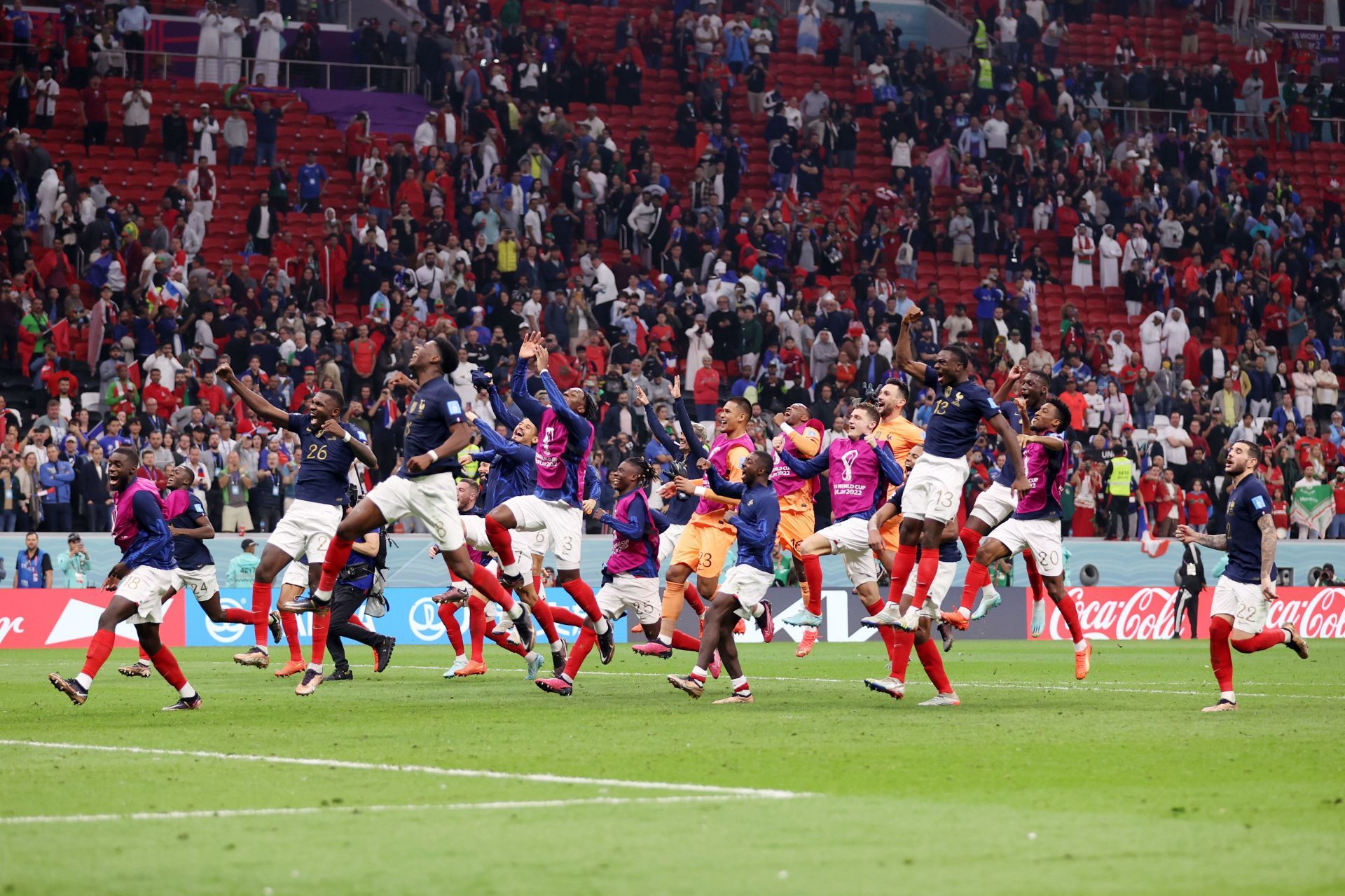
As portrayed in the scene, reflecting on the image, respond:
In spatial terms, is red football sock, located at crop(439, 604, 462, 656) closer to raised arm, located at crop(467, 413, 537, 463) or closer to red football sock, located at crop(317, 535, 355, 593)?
raised arm, located at crop(467, 413, 537, 463)

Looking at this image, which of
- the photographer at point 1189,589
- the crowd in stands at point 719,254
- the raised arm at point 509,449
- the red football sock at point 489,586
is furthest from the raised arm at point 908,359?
the photographer at point 1189,589

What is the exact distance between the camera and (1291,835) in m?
8.16

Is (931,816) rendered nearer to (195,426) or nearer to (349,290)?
(195,426)

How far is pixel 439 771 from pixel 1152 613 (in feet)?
79.8

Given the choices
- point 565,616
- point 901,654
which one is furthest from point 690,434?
point 901,654

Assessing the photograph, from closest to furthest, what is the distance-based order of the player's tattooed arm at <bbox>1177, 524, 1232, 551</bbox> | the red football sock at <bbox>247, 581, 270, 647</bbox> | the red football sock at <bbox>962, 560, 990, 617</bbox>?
the player's tattooed arm at <bbox>1177, 524, 1232, 551</bbox>
the red football sock at <bbox>962, 560, 990, 617</bbox>
the red football sock at <bbox>247, 581, 270, 647</bbox>

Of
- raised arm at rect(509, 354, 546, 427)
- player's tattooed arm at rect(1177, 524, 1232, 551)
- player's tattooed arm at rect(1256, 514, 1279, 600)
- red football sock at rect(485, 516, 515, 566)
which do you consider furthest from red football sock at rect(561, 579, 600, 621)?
player's tattooed arm at rect(1256, 514, 1279, 600)

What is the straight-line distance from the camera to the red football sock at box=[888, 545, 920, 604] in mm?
A: 14906

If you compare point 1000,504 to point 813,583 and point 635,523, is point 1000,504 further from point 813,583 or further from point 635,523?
point 635,523

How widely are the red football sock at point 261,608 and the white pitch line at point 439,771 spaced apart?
652 centimetres

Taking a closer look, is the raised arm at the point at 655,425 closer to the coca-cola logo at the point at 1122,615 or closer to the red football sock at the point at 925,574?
the red football sock at the point at 925,574

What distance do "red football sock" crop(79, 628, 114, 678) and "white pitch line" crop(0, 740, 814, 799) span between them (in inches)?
86.9

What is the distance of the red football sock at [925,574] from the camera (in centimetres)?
1469

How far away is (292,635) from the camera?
61.7 ft
